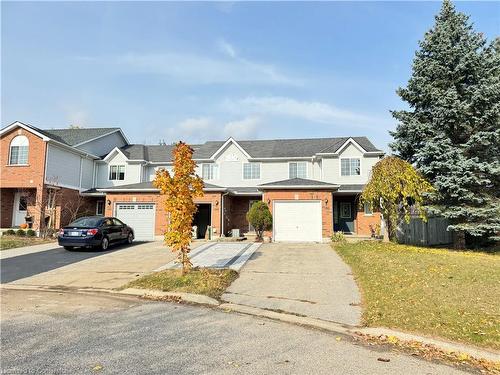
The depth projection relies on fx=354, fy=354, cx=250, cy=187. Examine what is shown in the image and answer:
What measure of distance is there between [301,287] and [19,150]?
23.9 meters

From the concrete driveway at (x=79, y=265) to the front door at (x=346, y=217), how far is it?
14186 mm

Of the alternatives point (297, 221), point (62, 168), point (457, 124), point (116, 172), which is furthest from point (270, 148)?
point (62, 168)

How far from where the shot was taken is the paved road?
14.1ft

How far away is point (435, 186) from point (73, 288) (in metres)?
15.6

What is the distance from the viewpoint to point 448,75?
1772 centimetres

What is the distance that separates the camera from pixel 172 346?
16.5ft

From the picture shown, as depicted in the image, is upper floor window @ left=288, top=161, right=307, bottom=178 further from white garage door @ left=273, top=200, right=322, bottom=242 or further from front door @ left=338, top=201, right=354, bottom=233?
white garage door @ left=273, top=200, right=322, bottom=242

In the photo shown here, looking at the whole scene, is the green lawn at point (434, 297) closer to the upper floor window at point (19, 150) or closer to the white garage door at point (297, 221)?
the white garage door at point (297, 221)

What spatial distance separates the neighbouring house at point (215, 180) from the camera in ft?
68.9

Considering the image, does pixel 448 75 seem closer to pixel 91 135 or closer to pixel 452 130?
pixel 452 130

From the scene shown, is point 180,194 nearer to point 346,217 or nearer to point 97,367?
point 97,367

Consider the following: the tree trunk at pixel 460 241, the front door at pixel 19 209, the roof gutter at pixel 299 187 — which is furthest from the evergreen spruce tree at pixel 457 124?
the front door at pixel 19 209

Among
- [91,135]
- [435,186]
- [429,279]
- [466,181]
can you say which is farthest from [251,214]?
[91,135]

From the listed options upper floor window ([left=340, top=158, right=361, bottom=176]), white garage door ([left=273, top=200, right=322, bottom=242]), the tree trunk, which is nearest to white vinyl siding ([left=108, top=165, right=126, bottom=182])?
white garage door ([left=273, top=200, right=322, bottom=242])
